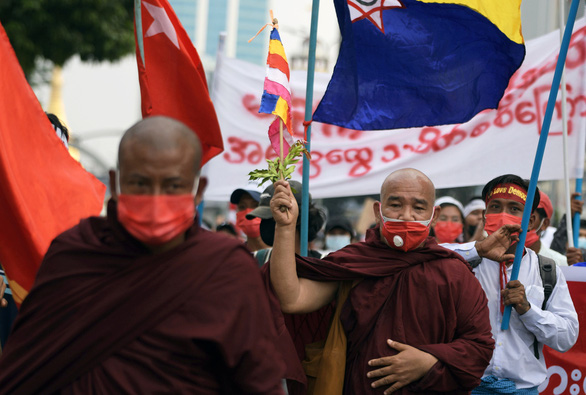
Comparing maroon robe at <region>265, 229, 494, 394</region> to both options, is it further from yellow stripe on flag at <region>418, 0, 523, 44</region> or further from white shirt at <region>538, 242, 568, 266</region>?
white shirt at <region>538, 242, 568, 266</region>

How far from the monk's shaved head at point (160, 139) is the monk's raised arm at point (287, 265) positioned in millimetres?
944

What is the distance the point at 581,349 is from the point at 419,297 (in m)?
1.70

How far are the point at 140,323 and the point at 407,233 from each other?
1627 mm

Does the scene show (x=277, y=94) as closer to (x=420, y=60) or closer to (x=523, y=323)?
(x=420, y=60)

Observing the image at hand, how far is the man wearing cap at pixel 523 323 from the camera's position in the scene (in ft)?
12.3

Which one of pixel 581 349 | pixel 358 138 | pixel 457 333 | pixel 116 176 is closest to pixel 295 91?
pixel 358 138

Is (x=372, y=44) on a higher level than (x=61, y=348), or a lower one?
higher

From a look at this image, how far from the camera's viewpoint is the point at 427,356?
10.7ft

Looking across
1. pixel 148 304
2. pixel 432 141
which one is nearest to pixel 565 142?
pixel 432 141

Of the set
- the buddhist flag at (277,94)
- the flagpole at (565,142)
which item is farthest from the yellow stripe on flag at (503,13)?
the buddhist flag at (277,94)

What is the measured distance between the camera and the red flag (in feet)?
11.5

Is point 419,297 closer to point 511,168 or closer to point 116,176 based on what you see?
point 116,176

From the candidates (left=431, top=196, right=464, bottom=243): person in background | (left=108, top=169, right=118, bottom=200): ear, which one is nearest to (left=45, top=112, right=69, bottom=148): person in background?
(left=108, top=169, right=118, bottom=200): ear

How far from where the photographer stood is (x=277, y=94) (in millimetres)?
3688
